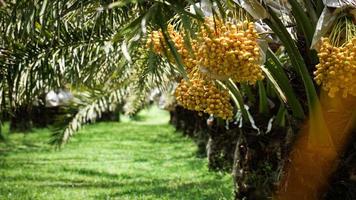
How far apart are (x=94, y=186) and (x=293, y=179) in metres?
5.48

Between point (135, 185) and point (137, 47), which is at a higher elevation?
point (137, 47)

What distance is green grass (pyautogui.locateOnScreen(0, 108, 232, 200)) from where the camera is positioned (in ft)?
29.2

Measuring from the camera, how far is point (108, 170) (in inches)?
488

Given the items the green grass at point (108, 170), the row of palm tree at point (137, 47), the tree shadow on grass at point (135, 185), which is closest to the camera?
the row of palm tree at point (137, 47)

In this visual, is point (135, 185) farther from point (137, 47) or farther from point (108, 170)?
point (137, 47)

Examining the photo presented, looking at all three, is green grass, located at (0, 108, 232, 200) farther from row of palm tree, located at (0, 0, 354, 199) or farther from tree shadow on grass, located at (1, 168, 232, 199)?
row of palm tree, located at (0, 0, 354, 199)

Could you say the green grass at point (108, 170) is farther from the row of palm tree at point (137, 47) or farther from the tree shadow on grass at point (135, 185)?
the row of palm tree at point (137, 47)

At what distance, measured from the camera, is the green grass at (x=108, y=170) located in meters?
8.91

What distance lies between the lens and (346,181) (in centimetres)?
454

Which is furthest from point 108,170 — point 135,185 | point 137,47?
point 137,47

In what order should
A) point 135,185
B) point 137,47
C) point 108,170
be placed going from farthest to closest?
point 108,170 → point 135,185 → point 137,47

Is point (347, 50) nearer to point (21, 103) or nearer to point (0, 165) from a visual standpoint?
point (21, 103)

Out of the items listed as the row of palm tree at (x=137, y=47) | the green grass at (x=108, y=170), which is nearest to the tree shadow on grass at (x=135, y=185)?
the green grass at (x=108, y=170)

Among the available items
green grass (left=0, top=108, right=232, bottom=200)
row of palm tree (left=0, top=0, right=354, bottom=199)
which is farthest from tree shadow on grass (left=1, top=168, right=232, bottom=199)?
row of palm tree (left=0, top=0, right=354, bottom=199)
